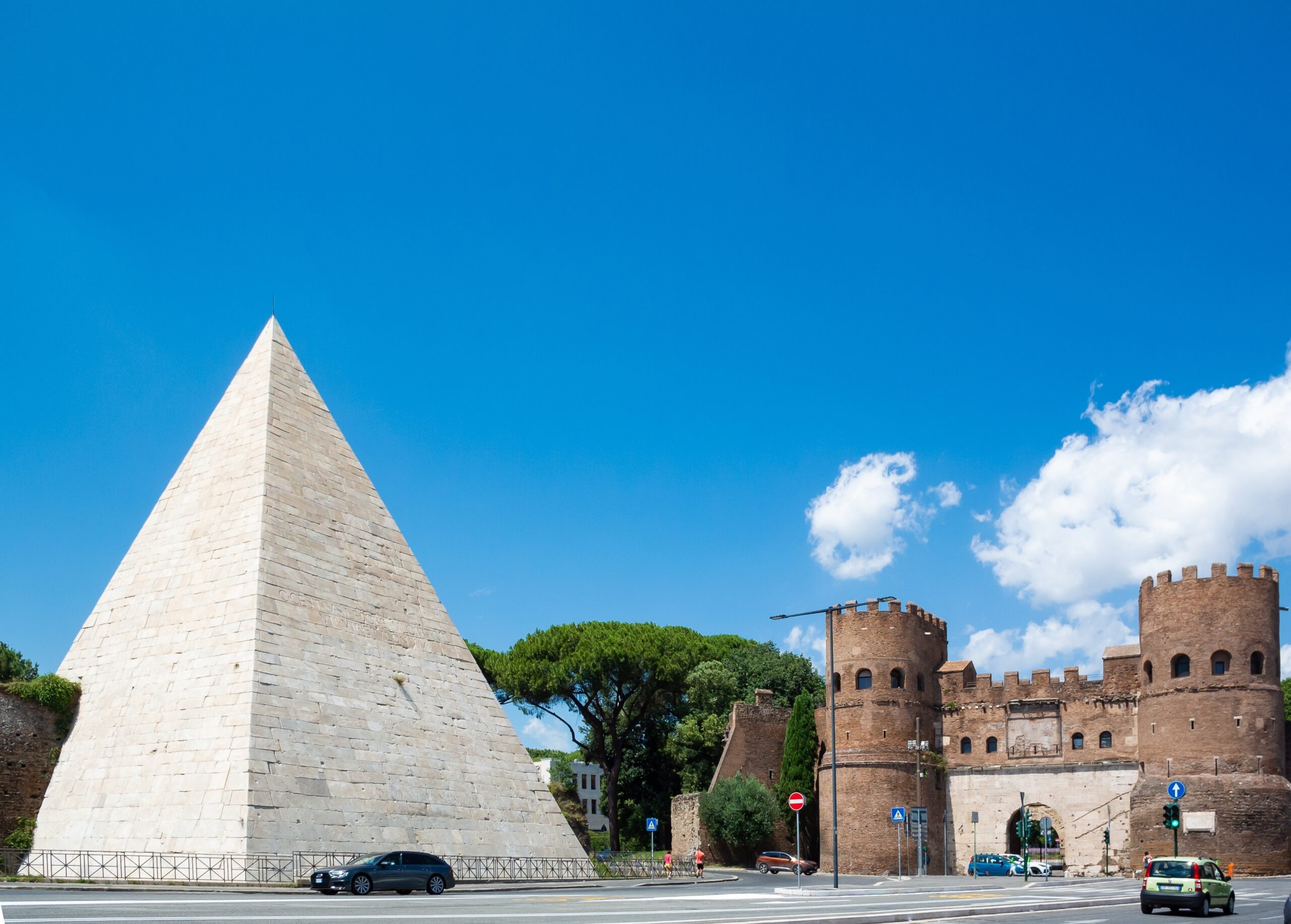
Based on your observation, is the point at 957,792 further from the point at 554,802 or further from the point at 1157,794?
the point at 554,802

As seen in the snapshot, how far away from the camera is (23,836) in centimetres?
2300

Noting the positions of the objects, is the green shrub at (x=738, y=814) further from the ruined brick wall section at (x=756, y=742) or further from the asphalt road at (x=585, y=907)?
the asphalt road at (x=585, y=907)

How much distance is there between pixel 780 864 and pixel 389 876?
23329mm

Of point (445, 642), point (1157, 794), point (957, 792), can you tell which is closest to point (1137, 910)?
point (445, 642)

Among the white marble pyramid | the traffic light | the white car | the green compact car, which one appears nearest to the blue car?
the white car

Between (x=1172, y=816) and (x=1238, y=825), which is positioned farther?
(x=1238, y=825)

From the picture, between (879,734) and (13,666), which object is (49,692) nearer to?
(13,666)

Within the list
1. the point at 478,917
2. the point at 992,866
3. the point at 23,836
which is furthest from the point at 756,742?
the point at 478,917

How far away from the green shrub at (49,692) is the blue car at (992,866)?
29443 millimetres

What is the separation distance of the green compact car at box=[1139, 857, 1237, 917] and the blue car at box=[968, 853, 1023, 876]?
22.0 metres

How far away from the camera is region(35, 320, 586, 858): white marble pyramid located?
21125mm

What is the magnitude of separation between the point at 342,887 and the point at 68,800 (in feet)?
23.6

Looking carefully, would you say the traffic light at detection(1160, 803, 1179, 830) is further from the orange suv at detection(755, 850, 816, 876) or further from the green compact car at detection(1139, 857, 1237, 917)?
the orange suv at detection(755, 850, 816, 876)

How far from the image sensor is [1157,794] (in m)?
38.3
